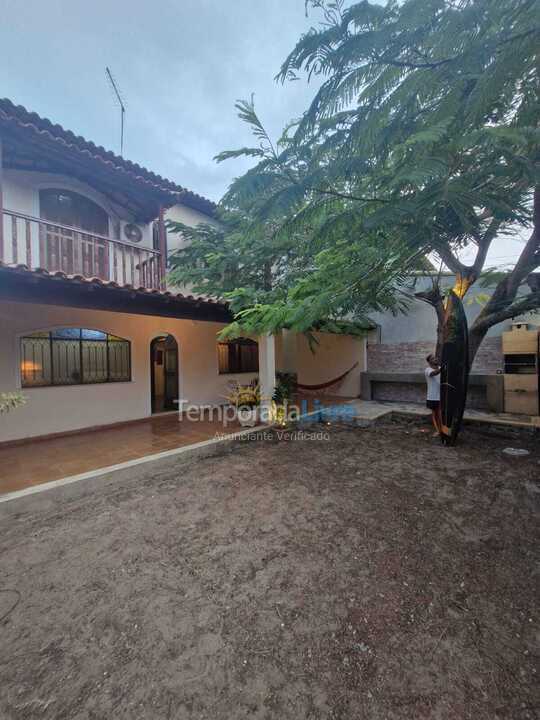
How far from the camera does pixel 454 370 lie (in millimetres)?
4719

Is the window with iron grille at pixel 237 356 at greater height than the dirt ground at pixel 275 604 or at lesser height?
greater

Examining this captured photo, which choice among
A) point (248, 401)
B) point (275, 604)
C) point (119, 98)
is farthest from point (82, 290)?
point (119, 98)

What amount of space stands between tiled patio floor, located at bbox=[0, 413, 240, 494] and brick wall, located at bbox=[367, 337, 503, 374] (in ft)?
16.5

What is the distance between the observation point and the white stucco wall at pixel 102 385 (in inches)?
193

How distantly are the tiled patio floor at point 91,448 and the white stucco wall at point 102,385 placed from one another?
0.35 meters

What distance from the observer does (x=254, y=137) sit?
2016 mm

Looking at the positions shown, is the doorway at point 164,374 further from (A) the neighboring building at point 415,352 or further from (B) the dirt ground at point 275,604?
(A) the neighboring building at point 415,352

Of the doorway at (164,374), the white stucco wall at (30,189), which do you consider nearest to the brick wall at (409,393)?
the doorway at (164,374)

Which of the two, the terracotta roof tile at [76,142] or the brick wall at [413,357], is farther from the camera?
the brick wall at [413,357]

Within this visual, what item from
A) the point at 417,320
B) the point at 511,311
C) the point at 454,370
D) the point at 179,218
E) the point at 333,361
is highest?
the point at 179,218

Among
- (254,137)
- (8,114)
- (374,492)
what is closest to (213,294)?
(8,114)

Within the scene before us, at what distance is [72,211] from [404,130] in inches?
252

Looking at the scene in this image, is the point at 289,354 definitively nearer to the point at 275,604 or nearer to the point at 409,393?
the point at 409,393

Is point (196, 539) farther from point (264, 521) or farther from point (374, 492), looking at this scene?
point (374, 492)
